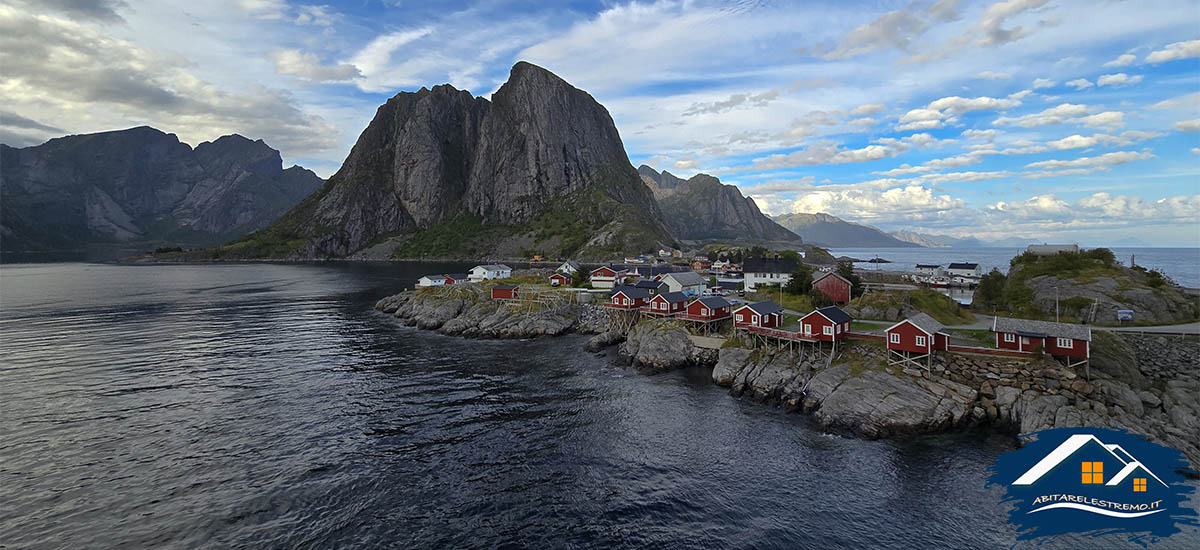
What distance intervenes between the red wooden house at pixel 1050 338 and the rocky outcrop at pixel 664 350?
984 inches

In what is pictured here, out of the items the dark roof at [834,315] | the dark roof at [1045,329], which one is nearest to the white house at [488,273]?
the dark roof at [834,315]

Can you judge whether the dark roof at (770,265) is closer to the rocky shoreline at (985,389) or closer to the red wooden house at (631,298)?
the red wooden house at (631,298)

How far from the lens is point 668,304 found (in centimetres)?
6241

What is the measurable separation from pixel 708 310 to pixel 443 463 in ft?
118

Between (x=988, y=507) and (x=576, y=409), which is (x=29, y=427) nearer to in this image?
(x=576, y=409)

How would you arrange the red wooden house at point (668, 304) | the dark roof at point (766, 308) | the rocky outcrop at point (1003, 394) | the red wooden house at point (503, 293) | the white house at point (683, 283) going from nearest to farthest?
the rocky outcrop at point (1003, 394)
the dark roof at point (766, 308)
the red wooden house at point (668, 304)
the red wooden house at point (503, 293)
the white house at point (683, 283)

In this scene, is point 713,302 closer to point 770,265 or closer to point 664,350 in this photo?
point 664,350

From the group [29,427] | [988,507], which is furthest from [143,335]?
[988,507]

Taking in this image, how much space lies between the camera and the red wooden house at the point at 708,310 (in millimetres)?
56969

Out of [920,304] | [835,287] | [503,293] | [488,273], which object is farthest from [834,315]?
[488,273]

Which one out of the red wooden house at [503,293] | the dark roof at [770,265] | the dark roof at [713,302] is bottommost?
the red wooden house at [503,293]

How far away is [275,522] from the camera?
76.5 ft

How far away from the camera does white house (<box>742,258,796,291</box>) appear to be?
84.3m

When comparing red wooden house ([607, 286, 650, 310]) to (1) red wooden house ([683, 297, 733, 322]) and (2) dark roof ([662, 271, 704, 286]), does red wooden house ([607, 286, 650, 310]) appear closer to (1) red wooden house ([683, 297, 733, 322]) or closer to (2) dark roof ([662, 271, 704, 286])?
(1) red wooden house ([683, 297, 733, 322])
